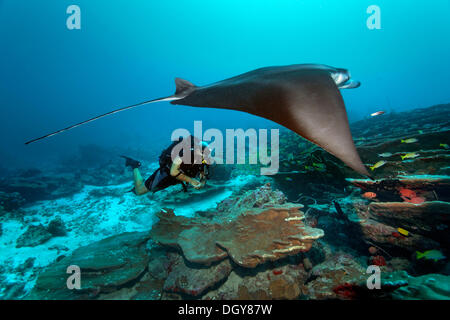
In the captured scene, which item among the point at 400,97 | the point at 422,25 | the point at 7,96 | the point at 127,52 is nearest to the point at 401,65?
the point at 400,97

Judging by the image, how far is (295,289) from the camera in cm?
273

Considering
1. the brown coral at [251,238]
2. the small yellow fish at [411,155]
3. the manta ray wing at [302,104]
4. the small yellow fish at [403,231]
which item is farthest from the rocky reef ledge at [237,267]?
the small yellow fish at [411,155]

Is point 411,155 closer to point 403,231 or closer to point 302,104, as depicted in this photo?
point 403,231

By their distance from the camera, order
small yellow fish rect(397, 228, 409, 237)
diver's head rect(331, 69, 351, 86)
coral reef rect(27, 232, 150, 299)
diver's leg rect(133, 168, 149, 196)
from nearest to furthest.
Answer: diver's head rect(331, 69, 351, 86) → small yellow fish rect(397, 228, 409, 237) → coral reef rect(27, 232, 150, 299) → diver's leg rect(133, 168, 149, 196)

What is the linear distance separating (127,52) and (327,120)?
10474 centimetres

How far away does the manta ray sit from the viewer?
47.9 inches

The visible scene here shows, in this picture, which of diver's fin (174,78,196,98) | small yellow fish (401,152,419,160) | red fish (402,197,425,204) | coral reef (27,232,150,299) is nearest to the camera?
diver's fin (174,78,196,98)

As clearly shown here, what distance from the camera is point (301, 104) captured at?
1495 millimetres

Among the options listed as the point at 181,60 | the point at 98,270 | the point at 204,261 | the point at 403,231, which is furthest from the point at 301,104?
the point at 181,60

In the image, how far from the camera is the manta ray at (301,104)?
122cm

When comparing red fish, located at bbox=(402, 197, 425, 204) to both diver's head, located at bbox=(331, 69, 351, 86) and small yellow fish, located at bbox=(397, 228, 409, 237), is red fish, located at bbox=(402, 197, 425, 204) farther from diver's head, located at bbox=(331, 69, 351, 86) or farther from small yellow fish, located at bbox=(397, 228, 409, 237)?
diver's head, located at bbox=(331, 69, 351, 86)

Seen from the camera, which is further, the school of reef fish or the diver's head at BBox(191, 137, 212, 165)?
the diver's head at BBox(191, 137, 212, 165)

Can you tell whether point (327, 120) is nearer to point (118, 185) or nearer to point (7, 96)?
point (118, 185)

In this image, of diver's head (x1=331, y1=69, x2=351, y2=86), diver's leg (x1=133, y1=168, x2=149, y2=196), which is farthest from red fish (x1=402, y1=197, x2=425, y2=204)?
diver's leg (x1=133, y1=168, x2=149, y2=196)
